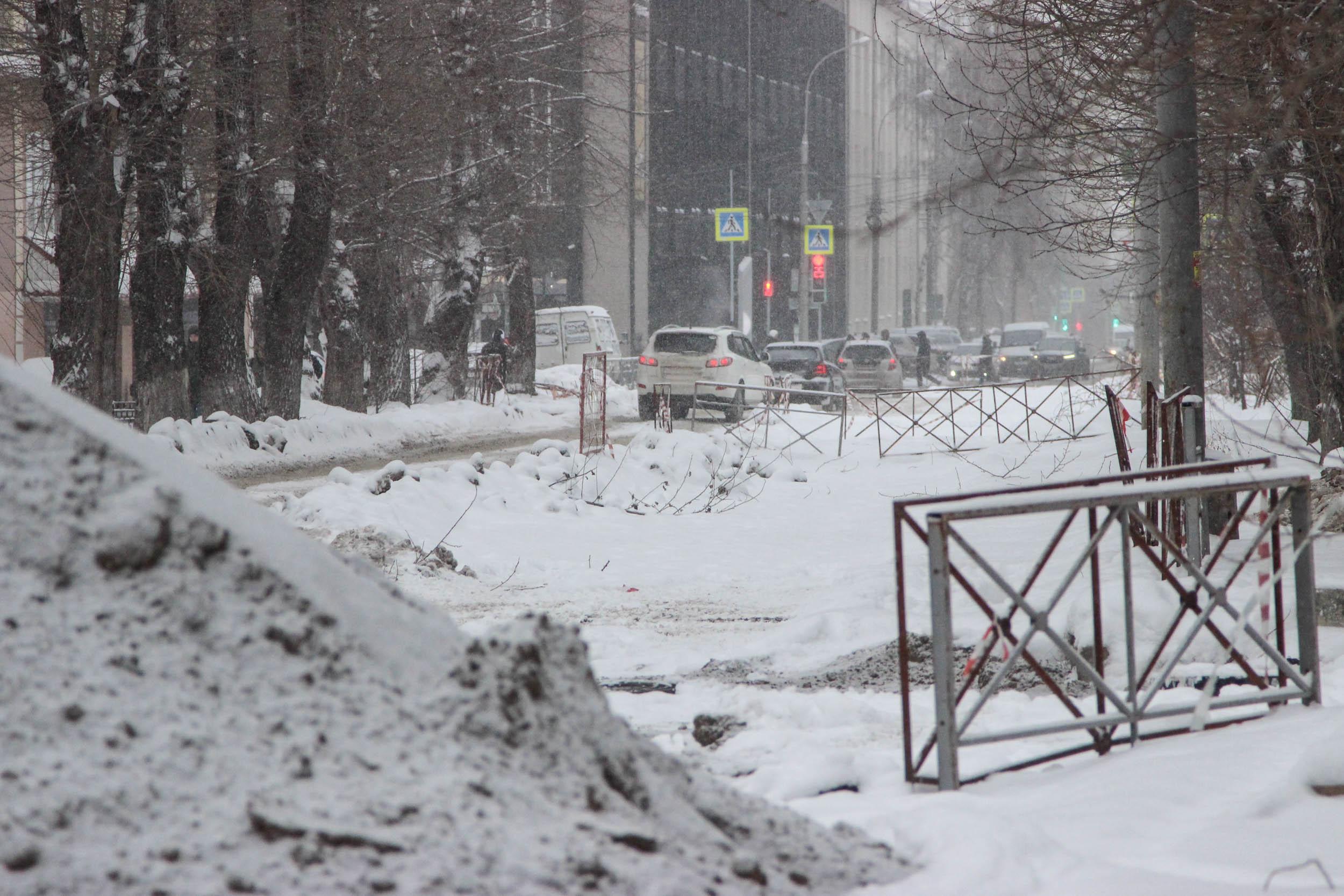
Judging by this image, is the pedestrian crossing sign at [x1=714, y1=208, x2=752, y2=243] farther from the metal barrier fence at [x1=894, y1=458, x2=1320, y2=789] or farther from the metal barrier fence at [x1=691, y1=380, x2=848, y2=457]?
the metal barrier fence at [x1=894, y1=458, x2=1320, y2=789]

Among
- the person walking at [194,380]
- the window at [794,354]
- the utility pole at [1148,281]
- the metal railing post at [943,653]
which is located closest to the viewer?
the metal railing post at [943,653]

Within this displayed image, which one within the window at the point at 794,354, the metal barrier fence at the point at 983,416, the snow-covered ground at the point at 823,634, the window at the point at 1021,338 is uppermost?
the window at the point at 1021,338

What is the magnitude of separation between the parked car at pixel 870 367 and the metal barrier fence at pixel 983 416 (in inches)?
208

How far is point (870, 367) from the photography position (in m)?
31.0

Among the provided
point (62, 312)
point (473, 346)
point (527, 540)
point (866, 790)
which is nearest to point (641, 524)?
point (527, 540)

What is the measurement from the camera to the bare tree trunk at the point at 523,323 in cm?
2684

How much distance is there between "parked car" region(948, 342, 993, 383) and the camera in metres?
40.6

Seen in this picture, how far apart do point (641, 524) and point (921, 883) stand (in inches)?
371

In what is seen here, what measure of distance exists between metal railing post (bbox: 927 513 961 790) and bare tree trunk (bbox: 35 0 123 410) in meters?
11.7

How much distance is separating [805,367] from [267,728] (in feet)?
88.4

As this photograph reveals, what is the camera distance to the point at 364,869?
98.0 inches

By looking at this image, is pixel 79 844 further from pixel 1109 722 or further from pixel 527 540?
pixel 527 540

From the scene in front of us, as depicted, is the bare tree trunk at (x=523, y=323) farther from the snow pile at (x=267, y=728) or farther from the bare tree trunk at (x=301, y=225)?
the snow pile at (x=267, y=728)

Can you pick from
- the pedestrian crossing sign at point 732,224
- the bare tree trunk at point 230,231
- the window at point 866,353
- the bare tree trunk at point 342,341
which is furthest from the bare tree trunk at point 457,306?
the pedestrian crossing sign at point 732,224
